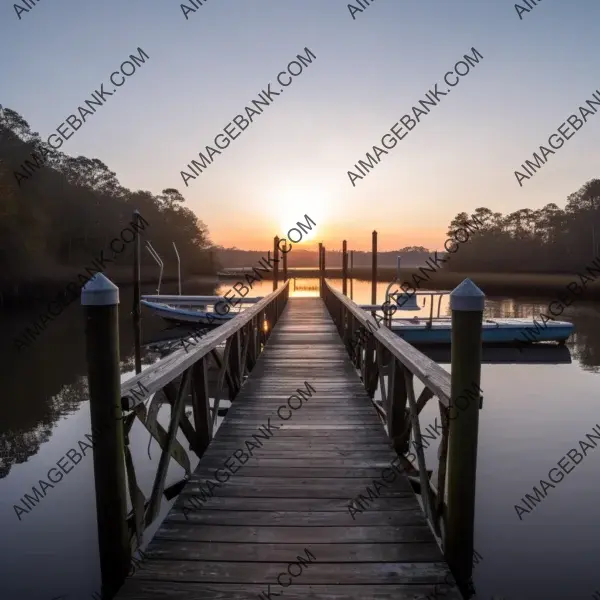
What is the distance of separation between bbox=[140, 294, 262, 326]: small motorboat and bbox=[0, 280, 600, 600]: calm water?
6.12 meters

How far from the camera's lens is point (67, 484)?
21.1 feet

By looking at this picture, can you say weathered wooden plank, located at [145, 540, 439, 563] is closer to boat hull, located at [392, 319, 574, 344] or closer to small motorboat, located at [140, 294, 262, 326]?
boat hull, located at [392, 319, 574, 344]

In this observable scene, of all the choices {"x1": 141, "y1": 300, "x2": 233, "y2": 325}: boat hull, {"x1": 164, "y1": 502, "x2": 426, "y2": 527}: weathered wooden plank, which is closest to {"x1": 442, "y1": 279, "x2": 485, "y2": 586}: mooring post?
{"x1": 164, "y1": 502, "x2": 426, "y2": 527}: weathered wooden plank

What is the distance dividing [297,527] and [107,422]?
Answer: 1.31 meters

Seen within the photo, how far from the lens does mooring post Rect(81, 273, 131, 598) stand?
2266mm

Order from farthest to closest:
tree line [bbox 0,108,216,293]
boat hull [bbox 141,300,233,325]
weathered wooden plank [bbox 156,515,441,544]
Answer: tree line [bbox 0,108,216,293]
boat hull [bbox 141,300,233,325]
weathered wooden plank [bbox 156,515,441,544]

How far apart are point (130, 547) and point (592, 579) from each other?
169 inches

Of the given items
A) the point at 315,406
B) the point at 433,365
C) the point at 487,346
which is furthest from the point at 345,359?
the point at 487,346

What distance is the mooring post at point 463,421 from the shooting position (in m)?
2.33

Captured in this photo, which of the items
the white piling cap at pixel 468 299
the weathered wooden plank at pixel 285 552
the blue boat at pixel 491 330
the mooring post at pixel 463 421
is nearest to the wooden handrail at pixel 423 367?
the mooring post at pixel 463 421

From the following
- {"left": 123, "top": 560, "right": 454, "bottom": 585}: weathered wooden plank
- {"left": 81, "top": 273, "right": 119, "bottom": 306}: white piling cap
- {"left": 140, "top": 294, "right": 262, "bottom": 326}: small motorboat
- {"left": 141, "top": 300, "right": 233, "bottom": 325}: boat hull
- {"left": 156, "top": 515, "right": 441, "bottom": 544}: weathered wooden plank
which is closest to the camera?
{"left": 81, "top": 273, "right": 119, "bottom": 306}: white piling cap

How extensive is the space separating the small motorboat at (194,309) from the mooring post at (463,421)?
616 inches

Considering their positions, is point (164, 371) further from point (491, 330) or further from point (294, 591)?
point (491, 330)

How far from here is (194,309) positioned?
2047 centimetres
